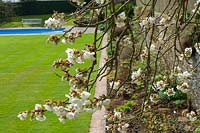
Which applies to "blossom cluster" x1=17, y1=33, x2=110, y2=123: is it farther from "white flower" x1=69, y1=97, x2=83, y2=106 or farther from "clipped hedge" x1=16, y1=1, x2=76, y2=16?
"clipped hedge" x1=16, y1=1, x2=76, y2=16

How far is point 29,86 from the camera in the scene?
850 centimetres

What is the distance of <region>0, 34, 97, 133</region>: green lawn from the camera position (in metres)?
5.70

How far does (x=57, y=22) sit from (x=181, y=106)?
3.93 m

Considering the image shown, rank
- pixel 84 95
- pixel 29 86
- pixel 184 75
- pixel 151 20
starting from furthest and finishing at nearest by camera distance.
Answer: pixel 29 86, pixel 184 75, pixel 151 20, pixel 84 95

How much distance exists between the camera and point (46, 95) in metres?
Result: 7.62

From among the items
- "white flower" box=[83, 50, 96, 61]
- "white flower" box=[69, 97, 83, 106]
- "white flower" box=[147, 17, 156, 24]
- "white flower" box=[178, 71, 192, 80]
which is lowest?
"white flower" box=[178, 71, 192, 80]

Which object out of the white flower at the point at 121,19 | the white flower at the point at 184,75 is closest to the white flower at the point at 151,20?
the white flower at the point at 121,19

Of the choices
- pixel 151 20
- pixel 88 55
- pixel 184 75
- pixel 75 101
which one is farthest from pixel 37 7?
pixel 75 101

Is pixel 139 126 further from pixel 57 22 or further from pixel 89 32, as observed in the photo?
pixel 89 32

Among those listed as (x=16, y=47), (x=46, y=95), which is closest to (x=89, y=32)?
(x=16, y=47)

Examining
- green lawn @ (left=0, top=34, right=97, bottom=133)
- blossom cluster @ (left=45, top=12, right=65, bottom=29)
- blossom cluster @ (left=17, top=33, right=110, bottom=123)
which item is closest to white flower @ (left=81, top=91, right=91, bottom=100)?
blossom cluster @ (left=17, top=33, right=110, bottom=123)

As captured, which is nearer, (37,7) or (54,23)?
(54,23)

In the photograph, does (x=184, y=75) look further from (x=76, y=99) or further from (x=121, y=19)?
(x=76, y=99)

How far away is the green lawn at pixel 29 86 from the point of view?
5.70m
